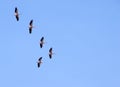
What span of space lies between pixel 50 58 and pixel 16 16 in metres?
16.5

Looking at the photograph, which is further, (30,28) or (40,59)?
(40,59)

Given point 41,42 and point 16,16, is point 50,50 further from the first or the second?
point 16,16

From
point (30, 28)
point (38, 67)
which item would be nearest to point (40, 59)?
point (38, 67)

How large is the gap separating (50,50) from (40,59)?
14.3 feet

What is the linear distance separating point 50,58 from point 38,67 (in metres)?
4.75

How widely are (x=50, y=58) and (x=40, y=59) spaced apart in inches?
190

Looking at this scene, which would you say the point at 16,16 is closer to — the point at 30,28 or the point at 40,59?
the point at 30,28

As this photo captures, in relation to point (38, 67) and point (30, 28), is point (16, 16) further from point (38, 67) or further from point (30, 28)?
point (38, 67)

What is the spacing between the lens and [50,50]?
173m

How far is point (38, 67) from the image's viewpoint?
174 metres

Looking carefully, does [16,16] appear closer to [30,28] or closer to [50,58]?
[30,28]

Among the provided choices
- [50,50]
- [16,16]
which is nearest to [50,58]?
[50,50]

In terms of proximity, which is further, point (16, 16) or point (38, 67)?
point (38, 67)

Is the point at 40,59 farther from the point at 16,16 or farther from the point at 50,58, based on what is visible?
the point at 16,16
